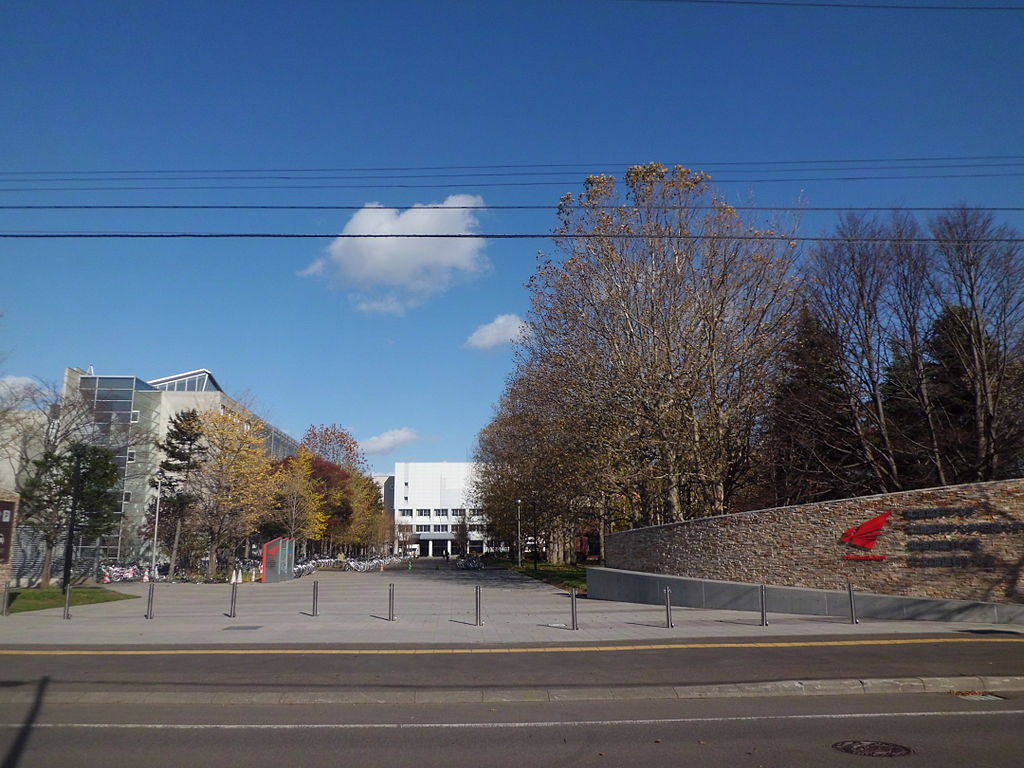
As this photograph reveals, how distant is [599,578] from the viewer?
28.3 metres

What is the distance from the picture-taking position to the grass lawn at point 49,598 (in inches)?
968

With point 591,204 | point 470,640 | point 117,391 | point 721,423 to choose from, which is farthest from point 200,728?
point 117,391

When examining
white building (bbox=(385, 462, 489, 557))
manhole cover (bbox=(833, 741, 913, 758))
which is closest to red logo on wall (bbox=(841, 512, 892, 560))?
manhole cover (bbox=(833, 741, 913, 758))

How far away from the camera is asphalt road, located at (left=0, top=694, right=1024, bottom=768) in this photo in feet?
24.4

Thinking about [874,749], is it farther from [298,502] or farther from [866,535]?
[298,502]

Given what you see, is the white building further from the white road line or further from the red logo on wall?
the white road line

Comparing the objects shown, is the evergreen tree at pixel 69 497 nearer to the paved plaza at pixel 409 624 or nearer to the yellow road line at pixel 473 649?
the paved plaza at pixel 409 624

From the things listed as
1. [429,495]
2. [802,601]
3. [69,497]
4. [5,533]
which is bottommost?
[802,601]

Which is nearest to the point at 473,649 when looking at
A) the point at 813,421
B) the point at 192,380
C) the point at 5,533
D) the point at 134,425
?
the point at 5,533

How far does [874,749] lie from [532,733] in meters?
3.39

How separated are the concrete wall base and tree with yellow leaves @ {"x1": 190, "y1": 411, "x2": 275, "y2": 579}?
27250 mm

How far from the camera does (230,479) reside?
46.1m

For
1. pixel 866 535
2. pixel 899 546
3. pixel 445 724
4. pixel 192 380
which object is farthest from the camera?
pixel 192 380

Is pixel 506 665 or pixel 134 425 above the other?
pixel 134 425
